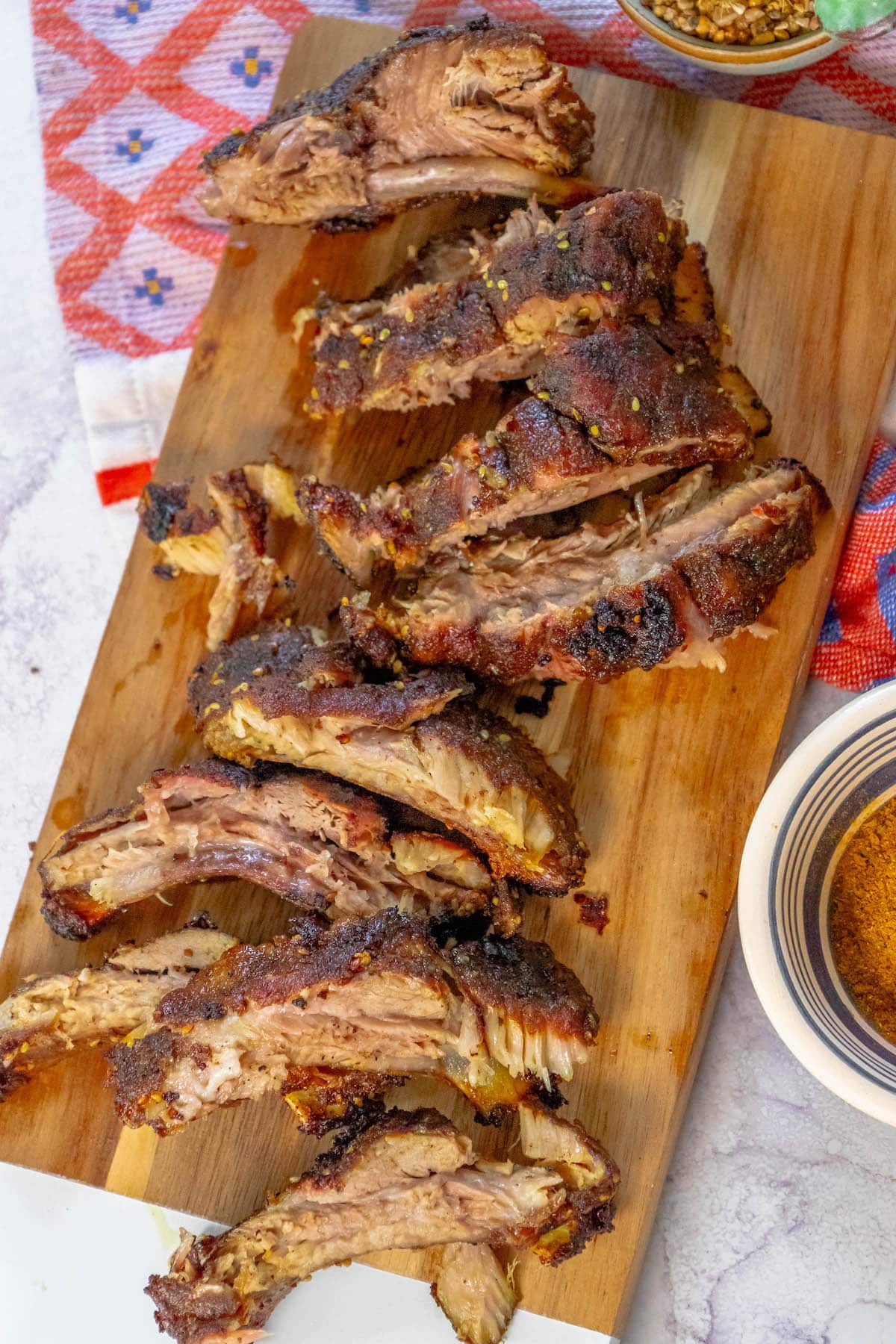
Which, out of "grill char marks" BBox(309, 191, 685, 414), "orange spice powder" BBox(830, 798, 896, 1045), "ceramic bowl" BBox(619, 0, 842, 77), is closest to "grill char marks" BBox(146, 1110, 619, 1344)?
"orange spice powder" BBox(830, 798, 896, 1045)

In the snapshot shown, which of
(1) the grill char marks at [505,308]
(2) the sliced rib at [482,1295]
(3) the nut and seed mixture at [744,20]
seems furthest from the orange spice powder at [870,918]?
(3) the nut and seed mixture at [744,20]

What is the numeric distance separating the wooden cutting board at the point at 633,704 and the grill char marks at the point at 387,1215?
0.19 meters

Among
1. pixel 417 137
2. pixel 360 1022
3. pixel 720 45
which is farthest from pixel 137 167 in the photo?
pixel 360 1022

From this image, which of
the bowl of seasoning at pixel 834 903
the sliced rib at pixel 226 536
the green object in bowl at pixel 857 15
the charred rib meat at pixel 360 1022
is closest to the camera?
the bowl of seasoning at pixel 834 903

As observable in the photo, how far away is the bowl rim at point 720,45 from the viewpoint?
2793 mm

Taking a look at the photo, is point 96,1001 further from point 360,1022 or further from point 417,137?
point 417,137

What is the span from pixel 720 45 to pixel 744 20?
75mm

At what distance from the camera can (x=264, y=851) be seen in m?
2.97

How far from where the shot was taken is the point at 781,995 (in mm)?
2471

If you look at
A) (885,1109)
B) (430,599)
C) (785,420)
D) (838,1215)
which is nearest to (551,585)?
(430,599)

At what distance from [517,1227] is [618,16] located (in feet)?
9.88

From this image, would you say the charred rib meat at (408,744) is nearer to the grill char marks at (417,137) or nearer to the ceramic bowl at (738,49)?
the grill char marks at (417,137)

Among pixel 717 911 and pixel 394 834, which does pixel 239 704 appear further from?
pixel 717 911

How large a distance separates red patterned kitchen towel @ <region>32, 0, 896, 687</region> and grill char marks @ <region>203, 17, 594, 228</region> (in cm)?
49
